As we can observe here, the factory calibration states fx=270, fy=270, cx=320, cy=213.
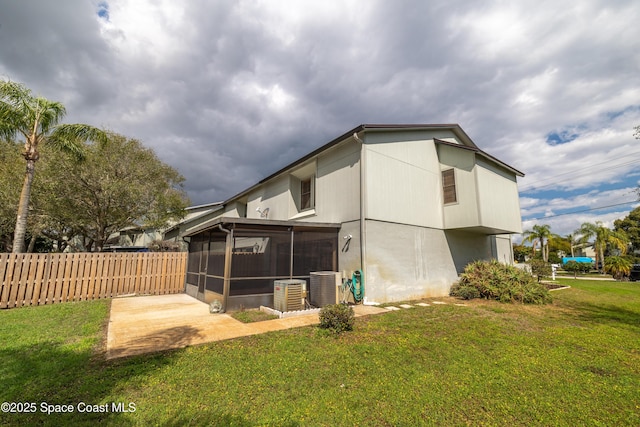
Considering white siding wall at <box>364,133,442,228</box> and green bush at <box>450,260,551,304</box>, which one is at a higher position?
white siding wall at <box>364,133,442,228</box>

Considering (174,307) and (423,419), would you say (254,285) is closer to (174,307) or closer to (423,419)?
(174,307)

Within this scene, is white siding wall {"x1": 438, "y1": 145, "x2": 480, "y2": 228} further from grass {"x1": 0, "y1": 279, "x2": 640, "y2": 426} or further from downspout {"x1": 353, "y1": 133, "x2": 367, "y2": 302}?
grass {"x1": 0, "y1": 279, "x2": 640, "y2": 426}

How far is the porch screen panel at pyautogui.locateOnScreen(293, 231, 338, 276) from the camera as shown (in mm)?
9508

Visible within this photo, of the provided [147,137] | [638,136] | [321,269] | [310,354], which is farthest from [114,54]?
[638,136]

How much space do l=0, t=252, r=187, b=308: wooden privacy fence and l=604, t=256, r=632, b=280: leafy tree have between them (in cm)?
3071

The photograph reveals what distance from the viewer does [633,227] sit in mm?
37219

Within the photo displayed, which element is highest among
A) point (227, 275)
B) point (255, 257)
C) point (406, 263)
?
point (255, 257)

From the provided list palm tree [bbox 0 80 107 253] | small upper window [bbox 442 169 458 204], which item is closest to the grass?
palm tree [bbox 0 80 107 253]

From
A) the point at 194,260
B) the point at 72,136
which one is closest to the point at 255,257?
the point at 194,260

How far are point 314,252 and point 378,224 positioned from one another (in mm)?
2560

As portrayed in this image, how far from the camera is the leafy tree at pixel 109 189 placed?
13.8m

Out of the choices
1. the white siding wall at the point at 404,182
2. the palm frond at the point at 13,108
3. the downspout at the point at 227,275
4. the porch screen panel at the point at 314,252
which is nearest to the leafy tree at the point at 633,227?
the white siding wall at the point at 404,182

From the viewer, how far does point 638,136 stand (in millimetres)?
9438

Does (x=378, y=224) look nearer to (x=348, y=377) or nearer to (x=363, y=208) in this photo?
(x=363, y=208)
